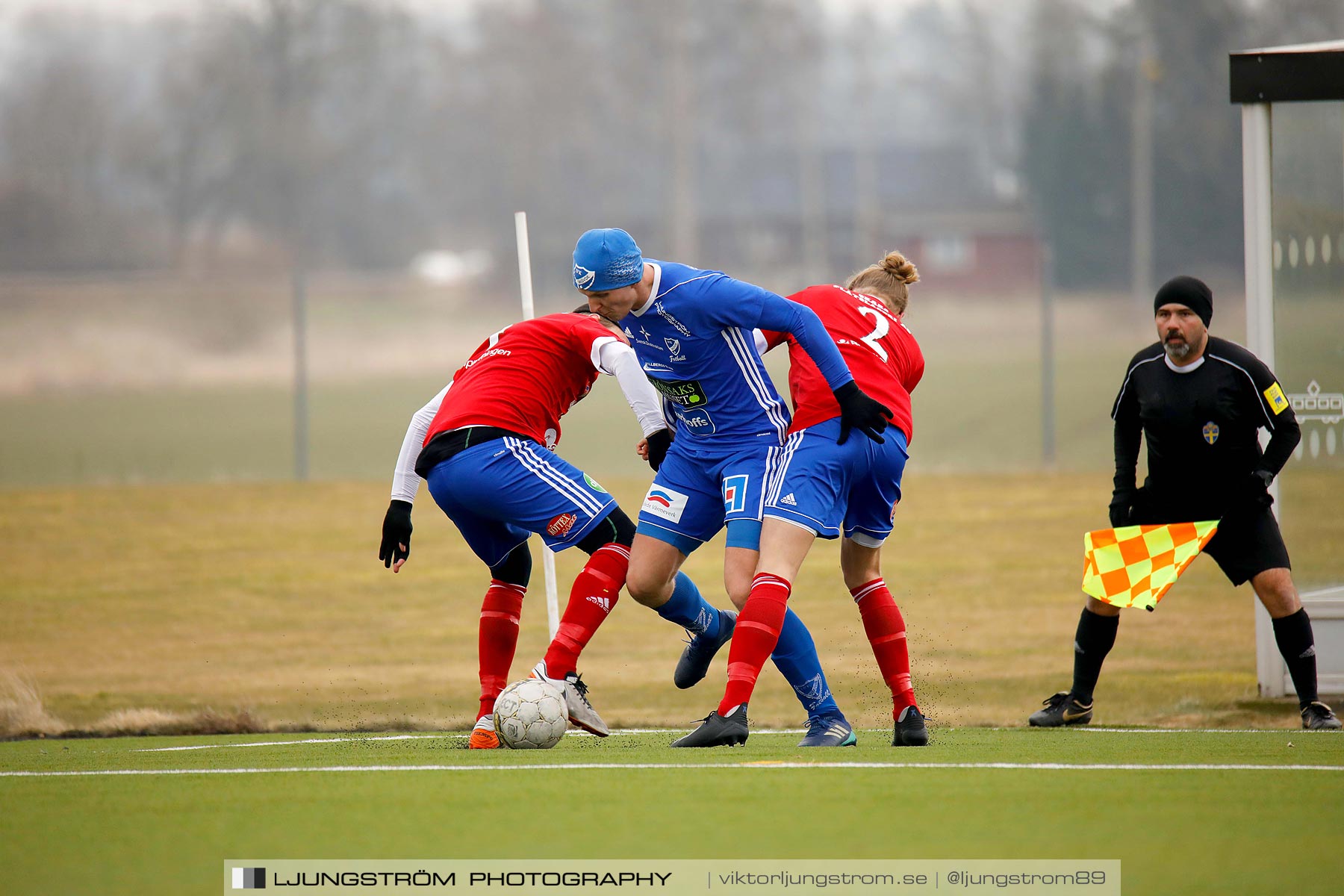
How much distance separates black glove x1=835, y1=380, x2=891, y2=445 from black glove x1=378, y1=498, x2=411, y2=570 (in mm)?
1979

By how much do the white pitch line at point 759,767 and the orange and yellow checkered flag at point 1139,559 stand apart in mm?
1523

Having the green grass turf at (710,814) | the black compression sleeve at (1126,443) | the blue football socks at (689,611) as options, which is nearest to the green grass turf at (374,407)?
the black compression sleeve at (1126,443)

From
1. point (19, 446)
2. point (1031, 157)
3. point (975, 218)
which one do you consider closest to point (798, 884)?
point (19, 446)

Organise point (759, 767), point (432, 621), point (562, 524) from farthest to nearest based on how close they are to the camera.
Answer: point (432, 621) < point (562, 524) < point (759, 767)

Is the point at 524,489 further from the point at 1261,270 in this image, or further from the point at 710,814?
the point at 1261,270

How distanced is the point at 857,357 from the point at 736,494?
766 mm

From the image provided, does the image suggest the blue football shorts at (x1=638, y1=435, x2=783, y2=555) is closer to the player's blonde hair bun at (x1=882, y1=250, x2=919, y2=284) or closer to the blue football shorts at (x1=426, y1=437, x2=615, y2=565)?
the blue football shorts at (x1=426, y1=437, x2=615, y2=565)

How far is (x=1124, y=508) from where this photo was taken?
683 cm

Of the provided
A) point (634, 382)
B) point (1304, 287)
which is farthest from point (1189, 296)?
point (634, 382)

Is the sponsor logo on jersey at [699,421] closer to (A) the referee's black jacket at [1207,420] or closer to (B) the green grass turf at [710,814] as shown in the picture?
(B) the green grass turf at [710,814]

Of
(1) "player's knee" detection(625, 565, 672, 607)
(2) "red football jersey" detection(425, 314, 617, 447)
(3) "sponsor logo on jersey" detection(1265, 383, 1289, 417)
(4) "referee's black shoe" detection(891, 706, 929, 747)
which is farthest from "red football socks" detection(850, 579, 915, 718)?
(3) "sponsor logo on jersey" detection(1265, 383, 1289, 417)

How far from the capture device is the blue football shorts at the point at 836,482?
557 centimetres

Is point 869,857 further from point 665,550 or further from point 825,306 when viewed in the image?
point 825,306

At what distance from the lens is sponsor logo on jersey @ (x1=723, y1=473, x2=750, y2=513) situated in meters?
5.66
